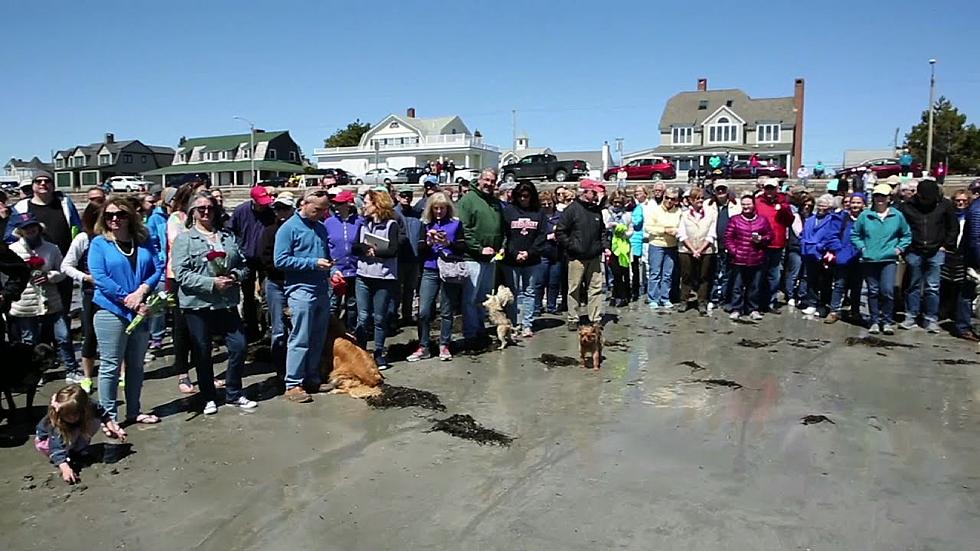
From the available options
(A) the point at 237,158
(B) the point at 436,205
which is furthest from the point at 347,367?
(A) the point at 237,158

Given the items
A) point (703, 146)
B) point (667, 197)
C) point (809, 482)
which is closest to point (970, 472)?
point (809, 482)

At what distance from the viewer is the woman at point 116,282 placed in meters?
5.07

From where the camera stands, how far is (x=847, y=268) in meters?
9.55

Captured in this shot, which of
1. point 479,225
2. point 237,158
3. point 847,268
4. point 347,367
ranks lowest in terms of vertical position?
point 347,367

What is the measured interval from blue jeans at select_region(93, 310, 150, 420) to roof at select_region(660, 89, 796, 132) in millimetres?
57813

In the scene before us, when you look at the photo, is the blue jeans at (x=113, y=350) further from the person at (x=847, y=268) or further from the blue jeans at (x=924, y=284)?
the blue jeans at (x=924, y=284)

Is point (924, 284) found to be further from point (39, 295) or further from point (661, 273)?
point (39, 295)

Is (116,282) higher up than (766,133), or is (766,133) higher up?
(766,133)

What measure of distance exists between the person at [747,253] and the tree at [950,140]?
49.0 m

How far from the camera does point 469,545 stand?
146 inches

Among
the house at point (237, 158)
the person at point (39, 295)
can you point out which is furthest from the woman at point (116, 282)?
the house at point (237, 158)

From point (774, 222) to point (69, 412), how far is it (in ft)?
28.5

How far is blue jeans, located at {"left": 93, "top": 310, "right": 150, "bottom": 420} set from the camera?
5.09 m

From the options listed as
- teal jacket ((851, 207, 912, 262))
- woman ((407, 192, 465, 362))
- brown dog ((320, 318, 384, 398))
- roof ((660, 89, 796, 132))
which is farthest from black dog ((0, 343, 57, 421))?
roof ((660, 89, 796, 132))
